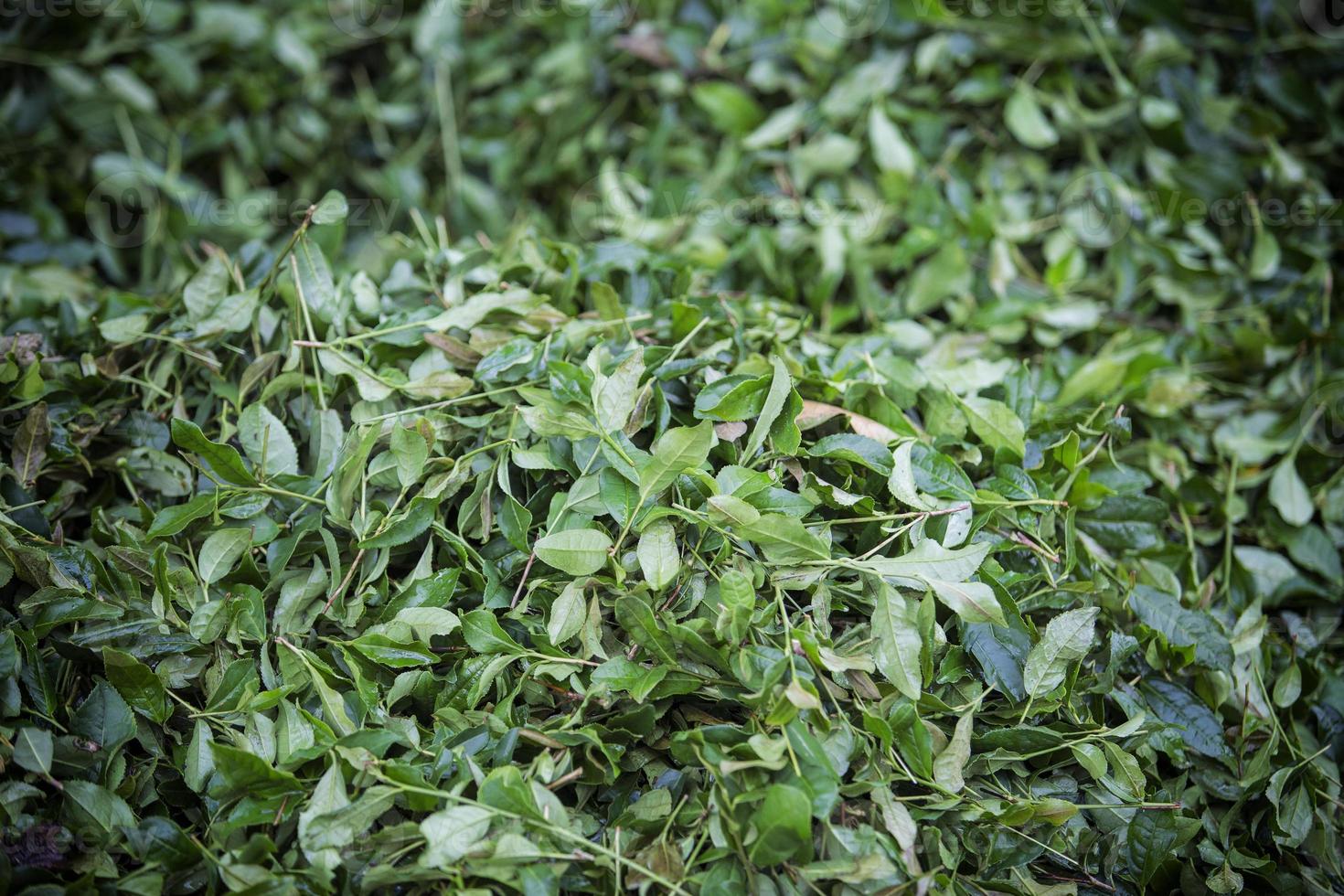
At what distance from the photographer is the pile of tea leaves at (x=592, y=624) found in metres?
0.54

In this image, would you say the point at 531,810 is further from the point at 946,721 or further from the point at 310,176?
the point at 310,176

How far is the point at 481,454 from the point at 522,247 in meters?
0.24

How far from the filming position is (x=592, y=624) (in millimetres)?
593

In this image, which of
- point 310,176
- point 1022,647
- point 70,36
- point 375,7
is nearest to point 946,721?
point 1022,647
